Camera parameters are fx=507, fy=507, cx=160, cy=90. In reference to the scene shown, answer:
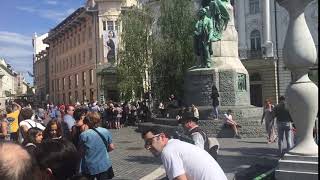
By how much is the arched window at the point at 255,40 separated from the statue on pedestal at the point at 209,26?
91.1 ft

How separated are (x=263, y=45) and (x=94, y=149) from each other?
40.0 meters

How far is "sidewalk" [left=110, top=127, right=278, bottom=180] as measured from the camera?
10.1 meters

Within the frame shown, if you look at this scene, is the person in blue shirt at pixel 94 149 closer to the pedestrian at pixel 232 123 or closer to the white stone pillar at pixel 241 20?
the pedestrian at pixel 232 123

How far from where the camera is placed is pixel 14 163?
2314 mm

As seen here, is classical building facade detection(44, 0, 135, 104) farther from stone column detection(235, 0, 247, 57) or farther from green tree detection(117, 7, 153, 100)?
green tree detection(117, 7, 153, 100)

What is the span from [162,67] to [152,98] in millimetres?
2946

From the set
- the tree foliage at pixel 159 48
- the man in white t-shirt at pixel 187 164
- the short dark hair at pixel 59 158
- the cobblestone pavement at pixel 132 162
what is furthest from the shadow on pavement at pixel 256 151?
the tree foliage at pixel 159 48

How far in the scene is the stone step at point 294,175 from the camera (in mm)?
5719

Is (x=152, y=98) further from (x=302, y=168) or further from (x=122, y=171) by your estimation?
(x=302, y=168)

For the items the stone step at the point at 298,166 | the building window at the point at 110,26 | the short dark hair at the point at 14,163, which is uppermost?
the building window at the point at 110,26

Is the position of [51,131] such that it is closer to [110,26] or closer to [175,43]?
[175,43]

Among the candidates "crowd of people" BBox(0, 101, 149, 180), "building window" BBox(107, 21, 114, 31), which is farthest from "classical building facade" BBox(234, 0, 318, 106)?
"crowd of people" BBox(0, 101, 149, 180)

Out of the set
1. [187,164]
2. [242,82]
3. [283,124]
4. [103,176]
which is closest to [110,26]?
[242,82]

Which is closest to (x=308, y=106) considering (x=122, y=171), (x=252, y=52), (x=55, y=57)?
(x=122, y=171)
